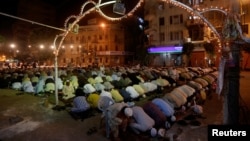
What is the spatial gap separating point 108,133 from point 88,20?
6411 centimetres

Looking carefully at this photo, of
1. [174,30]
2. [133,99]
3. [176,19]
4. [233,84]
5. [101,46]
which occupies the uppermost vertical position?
[176,19]

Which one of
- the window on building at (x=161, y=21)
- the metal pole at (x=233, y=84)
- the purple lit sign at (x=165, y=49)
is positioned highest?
the window on building at (x=161, y=21)

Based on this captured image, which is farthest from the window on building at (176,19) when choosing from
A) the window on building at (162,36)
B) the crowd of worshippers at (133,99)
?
the crowd of worshippers at (133,99)

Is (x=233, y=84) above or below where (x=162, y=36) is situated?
below

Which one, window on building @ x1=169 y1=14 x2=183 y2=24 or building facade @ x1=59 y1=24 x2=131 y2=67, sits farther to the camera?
building facade @ x1=59 y1=24 x2=131 y2=67

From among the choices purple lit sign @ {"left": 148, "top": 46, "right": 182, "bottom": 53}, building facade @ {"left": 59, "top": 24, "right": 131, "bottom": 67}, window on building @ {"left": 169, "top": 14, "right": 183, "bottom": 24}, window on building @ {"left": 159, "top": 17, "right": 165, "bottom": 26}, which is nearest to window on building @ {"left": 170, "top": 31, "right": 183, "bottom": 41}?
window on building @ {"left": 169, "top": 14, "right": 183, "bottom": 24}

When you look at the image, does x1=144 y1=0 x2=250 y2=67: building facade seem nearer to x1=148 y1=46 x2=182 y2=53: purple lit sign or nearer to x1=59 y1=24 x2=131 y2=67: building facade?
x1=148 y1=46 x2=182 y2=53: purple lit sign

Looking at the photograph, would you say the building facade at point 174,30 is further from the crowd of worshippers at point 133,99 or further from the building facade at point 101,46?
the crowd of worshippers at point 133,99

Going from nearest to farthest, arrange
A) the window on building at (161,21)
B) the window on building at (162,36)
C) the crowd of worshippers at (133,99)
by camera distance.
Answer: the crowd of worshippers at (133,99) < the window on building at (162,36) < the window on building at (161,21)

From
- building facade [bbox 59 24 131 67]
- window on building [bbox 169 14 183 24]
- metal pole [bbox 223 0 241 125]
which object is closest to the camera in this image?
metal pole [bbox 223 0 241 125]

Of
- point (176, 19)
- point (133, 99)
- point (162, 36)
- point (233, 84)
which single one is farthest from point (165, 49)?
point (233, 84)

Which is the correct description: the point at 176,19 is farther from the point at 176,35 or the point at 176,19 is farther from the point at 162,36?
the point at 162,36

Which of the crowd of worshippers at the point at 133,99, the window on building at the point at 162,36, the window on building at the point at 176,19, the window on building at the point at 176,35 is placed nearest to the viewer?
the crowd of worshippers at the point at 133,99

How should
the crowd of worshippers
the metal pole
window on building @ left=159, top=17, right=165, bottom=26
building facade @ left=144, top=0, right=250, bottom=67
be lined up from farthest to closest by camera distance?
window on building @ left=159, top=17, right=165, bottom=26, building facade @ left=144, top=0, right=250, bottom=67, the crowd of worshippers, the metal pole
